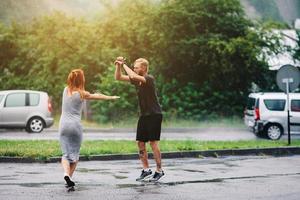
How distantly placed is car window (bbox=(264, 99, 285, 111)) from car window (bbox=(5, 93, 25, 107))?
29.2ft

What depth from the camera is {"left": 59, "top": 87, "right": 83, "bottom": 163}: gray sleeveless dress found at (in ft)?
31.6

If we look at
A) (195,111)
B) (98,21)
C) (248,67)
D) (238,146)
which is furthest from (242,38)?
(238,146)

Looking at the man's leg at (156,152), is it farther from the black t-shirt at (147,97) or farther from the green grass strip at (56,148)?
the green grass strip at (56,148)

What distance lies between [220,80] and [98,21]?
7.47 meters

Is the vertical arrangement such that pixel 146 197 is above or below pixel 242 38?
below

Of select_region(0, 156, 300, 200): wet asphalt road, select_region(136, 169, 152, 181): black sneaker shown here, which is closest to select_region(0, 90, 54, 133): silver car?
select_region(0, 156, 300, 200): wet asphalt road

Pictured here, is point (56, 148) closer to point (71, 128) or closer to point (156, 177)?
point (156, 177)

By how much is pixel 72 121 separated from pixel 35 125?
14.9 meters

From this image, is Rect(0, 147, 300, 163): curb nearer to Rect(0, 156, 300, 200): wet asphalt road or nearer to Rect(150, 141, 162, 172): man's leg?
Rect(0, 156, 300, 200): wet asphalt road

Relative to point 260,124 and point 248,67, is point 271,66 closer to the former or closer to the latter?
point 248,67

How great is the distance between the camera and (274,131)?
23.5 meters

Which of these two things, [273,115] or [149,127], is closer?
[149,127]

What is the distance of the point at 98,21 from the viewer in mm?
35156

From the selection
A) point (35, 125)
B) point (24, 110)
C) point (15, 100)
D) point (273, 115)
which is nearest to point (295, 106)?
point (273, 115)
